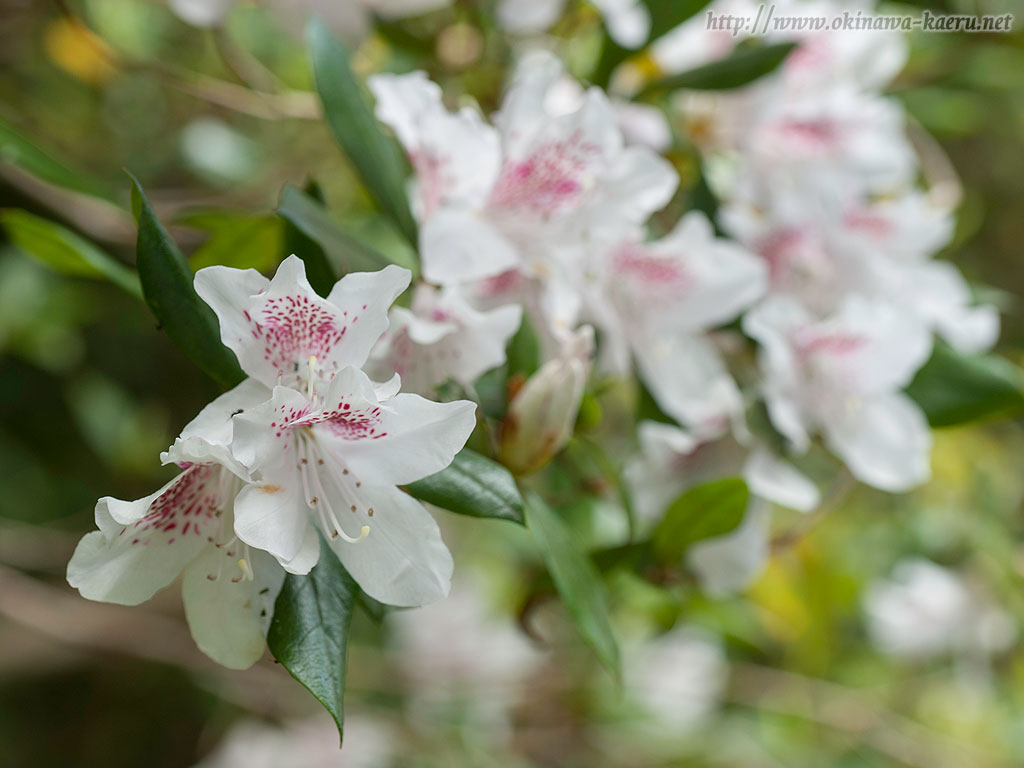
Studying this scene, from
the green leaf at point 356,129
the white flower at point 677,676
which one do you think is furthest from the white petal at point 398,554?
the white flower at point 677,676

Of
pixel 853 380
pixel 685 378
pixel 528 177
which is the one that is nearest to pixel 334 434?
pixel 528 177

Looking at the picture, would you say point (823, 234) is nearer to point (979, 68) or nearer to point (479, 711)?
point (979, 68)

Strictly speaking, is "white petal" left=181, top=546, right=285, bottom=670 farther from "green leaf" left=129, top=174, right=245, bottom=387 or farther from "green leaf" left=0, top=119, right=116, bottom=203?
"green leaf" left=0, top=119, right=116, bottom=203

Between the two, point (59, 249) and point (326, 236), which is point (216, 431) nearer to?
point (326, 236)

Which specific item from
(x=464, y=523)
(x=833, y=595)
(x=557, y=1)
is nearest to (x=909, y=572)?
(x=833, y=595)

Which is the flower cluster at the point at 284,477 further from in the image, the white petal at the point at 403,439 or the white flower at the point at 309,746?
the white flower at the point at 309,746

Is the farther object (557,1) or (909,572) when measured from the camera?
(909,572)
